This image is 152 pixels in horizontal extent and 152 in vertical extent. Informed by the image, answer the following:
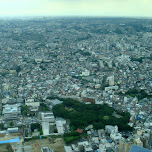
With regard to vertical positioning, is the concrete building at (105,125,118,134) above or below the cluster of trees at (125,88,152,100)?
below

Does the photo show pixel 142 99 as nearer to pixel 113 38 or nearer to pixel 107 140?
pixel 107 140

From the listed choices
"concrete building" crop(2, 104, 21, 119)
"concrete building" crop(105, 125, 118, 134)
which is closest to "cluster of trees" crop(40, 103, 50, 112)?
"concrete building" crop(2, 104, 21, 119)

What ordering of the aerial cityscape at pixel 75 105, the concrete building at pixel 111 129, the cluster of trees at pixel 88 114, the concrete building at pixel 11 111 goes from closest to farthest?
the aerial cityscape at pixel 75 105 < the concrete building at pixel 111 129 < the cluster of trees at pixel 88 114 < the concrete building at pixel 11 111

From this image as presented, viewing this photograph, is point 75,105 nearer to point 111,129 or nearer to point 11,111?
point 111,129

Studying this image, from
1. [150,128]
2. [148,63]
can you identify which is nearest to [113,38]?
[148,63]

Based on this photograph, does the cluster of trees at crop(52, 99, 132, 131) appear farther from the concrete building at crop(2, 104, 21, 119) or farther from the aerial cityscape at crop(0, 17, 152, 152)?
the concrete building at crop(2, 104, 21, 119)

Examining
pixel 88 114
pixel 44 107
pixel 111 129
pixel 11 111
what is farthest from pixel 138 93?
pixel 11 111

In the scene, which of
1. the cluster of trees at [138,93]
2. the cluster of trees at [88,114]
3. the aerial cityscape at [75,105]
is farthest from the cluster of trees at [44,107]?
the cluster of trees at [138,93]

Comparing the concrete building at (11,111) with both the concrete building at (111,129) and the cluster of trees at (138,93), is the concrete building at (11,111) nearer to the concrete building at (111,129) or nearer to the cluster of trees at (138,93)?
the concrete building at (111,129)
